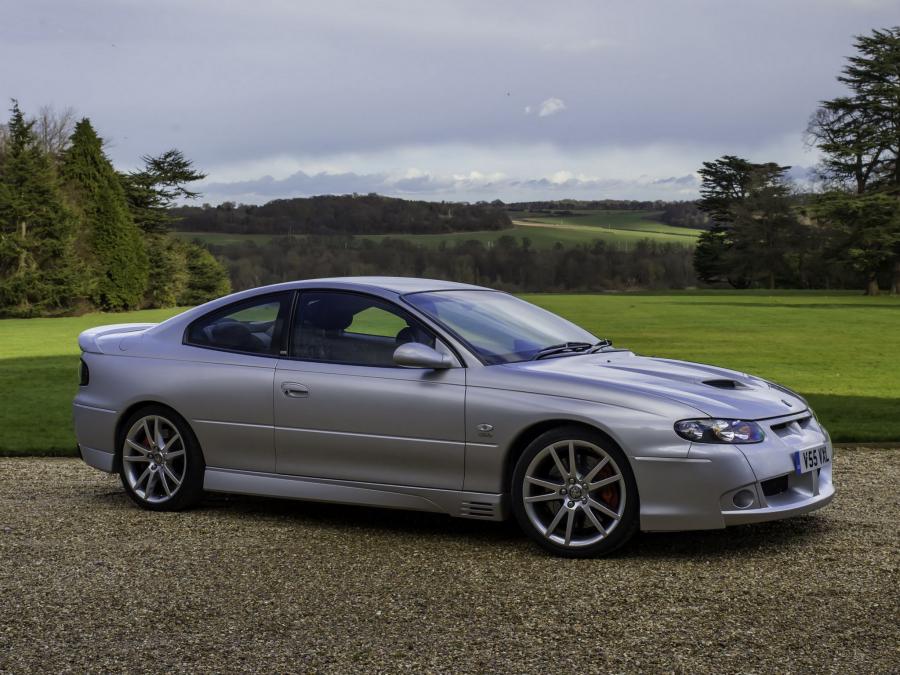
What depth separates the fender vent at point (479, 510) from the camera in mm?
6195

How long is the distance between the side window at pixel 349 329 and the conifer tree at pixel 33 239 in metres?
55.3

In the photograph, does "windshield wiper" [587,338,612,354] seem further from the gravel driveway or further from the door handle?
the door handle

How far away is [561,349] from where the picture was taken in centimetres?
684

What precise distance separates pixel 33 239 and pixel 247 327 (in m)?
56.9

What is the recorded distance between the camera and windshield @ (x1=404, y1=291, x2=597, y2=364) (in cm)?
655

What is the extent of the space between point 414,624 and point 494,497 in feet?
4.96

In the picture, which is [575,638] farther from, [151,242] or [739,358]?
[151,242]

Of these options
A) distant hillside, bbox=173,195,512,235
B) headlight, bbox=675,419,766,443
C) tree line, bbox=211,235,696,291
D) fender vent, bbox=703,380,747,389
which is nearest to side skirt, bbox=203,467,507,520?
headlight, bbox=675,419,766,443

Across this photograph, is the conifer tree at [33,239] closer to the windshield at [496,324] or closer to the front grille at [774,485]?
the windshield at [496,324]

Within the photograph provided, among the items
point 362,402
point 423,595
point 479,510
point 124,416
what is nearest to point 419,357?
point 362,402

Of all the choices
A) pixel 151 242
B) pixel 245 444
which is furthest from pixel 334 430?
pixel 151 242

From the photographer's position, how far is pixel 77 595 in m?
5.34

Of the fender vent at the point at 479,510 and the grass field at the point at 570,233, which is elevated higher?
the grass field at the point at 570,233

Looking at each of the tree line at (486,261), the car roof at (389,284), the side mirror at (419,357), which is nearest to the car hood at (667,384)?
the side mirror at (419,357)
